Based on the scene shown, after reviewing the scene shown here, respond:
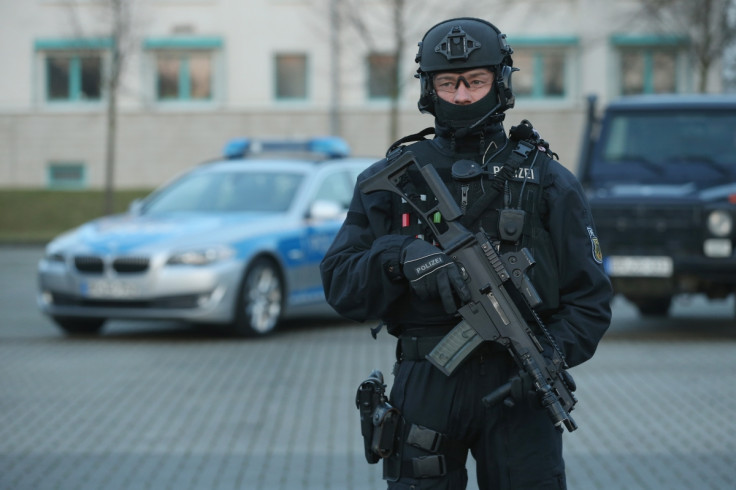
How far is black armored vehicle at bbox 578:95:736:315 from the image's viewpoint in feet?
37.4

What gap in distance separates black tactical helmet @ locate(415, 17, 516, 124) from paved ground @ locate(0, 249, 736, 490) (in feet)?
9.49

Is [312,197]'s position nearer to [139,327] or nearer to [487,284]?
[139,327]

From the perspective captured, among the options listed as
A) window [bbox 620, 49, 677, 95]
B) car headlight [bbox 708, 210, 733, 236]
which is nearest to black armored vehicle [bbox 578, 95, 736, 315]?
car headlight [bbox 708, 210, 733, 236]

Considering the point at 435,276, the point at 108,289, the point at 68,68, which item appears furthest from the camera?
the point at 68,68

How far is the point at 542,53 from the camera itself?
36.9 metres

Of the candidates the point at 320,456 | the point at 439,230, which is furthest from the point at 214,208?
the point at 439,230

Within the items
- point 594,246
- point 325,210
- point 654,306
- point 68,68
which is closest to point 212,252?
point 325,210

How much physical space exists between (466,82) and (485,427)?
95cm

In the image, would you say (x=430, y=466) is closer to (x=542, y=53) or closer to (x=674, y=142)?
(x=674, y=142)

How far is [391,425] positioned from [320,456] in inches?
128

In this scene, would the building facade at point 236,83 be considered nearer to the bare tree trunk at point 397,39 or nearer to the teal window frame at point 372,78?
the teal window frame at point 372,78

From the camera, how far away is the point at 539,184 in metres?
3.71

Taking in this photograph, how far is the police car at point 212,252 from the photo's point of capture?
37.0 ft

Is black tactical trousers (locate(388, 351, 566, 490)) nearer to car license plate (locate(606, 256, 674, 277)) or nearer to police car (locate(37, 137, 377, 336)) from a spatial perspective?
police car (locate(37, 137, 377, 336))
